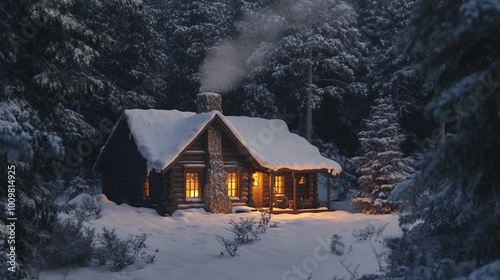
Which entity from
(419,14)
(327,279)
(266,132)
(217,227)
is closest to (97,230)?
(217,227)

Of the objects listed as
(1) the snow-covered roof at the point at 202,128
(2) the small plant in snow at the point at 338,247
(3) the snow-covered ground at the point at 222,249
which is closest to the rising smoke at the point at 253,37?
(1) the snow-covered roof at the point at 202,128

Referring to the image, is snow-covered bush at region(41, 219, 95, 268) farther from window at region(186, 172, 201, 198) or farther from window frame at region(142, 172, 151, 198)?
window frame at region(142, 172, 151, 198)

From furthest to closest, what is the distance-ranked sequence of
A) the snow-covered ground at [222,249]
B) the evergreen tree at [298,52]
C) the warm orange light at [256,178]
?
the evergreen tree at [298,52]
the warm orange light at [256,178]
the snow-covered ground at [222,249]

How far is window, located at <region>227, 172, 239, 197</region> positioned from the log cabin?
50mm

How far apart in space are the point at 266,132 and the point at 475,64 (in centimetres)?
2398

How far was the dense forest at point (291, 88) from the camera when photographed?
450cm

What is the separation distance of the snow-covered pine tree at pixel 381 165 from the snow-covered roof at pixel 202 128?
1.69 metres

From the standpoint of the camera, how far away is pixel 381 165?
992 inches

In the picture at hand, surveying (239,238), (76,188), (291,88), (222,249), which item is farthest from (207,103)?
(222,249)

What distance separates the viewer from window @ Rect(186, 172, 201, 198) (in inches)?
955

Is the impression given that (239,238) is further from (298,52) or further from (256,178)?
(298,52)

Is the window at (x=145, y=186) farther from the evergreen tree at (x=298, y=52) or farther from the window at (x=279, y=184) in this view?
the evergreen tree at (x=298, y=52)

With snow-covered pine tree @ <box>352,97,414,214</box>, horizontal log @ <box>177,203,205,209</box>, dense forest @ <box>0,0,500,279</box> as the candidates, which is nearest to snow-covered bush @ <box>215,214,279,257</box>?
dense forest @ <box>0,0,500,279</box>

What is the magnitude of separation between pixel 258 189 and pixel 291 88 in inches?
397
